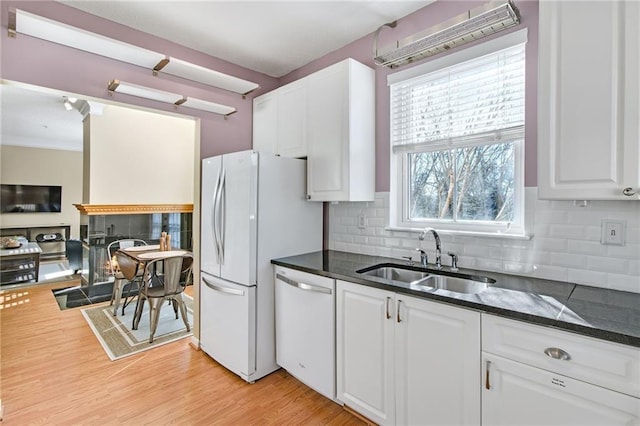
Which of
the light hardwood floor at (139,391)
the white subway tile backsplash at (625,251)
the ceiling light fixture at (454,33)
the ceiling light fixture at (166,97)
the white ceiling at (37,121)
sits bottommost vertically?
the light hardwood floor at (139,391)

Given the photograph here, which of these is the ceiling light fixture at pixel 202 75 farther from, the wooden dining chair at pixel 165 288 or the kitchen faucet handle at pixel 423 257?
the kitchen faucet handle at pixel 423 257

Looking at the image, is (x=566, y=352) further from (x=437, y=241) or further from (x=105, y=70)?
(x=105, y=70)

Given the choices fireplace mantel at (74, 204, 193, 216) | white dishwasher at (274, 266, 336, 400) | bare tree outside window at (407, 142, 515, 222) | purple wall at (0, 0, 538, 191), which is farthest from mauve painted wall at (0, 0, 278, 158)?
fireplace mantel at (74, 204, 193, 216)

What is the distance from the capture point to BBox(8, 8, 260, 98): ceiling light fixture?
6.56ft

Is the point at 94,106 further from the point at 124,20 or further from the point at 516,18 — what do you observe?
the point at 516,18

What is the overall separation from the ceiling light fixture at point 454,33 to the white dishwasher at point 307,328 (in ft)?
5.12

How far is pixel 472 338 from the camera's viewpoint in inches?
58.5

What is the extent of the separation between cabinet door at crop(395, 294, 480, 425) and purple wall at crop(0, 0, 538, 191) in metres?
0.95

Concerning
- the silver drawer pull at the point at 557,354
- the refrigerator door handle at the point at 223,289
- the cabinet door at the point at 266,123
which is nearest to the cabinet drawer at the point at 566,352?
the silver drawer pull at the point at 557,354

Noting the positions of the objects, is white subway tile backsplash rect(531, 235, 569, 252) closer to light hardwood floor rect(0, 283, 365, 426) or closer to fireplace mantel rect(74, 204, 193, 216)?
light hardwood floor rect(0, 283, 365, 426)

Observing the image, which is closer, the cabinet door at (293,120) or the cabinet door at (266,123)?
the cabinet door at (293,120)

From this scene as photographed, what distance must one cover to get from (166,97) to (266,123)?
89cm

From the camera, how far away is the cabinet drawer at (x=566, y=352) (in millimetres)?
1139

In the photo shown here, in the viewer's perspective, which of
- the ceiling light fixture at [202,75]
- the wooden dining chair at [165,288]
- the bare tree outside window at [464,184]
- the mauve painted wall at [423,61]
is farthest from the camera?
the wooden dining chair at [165,288]
